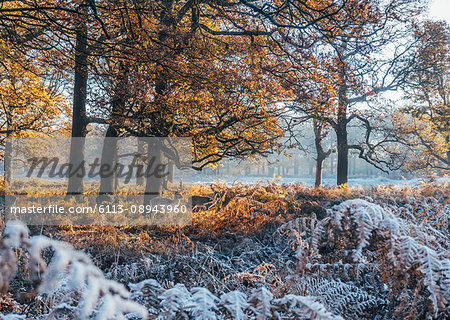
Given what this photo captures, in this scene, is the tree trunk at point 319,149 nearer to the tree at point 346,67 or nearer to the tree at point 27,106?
the tree at point 346,67

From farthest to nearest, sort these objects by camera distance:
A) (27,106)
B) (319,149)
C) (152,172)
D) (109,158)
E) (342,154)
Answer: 1. (319,149)
2. (342,154)
3. (27,106)
4. (109,158)
5. (152,172)

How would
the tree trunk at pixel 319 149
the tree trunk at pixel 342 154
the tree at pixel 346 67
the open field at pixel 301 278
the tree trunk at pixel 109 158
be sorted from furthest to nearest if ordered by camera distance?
the tree trunk at pixel 342 154
the tree trunk at pixel 319 149
the tree trunk at pixel 109 158
the tree at pixel 346 67
the open field at pixel 301 278

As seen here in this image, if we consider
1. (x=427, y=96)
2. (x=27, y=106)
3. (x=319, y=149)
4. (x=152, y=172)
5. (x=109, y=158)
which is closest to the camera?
(x=152, y=172)

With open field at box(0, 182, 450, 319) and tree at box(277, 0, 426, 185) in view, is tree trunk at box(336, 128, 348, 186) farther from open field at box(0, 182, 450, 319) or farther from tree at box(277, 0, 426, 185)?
open field at box(0, 182, 450, 319)

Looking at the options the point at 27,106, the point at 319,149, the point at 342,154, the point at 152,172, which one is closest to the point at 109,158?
the point at 152,172

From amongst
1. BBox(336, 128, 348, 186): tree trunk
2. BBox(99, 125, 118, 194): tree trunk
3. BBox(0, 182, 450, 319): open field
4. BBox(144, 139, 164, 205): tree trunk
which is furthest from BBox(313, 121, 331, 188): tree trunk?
BBox(0, 182, 450, 319): open field

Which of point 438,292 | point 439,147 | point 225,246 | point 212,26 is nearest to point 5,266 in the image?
point 438,292

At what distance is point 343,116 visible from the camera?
49.4ft

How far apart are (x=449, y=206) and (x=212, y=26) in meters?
8.68

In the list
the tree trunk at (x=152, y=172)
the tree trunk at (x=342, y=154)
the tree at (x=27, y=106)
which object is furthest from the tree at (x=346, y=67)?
the tree at (x=27, y=106)

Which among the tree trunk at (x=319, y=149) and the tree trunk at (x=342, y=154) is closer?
the tree trunk at (x=319, y=149)

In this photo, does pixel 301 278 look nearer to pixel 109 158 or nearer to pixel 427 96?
pixel 109 158

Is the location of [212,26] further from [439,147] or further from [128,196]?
[439,147]

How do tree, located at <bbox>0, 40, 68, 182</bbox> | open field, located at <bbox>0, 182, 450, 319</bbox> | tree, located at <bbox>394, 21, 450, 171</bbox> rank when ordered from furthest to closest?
tree, located at <bbox>394, 21, 450, 171</bbox>, tree, located at <bbox>0, 40, 68, 182</bbox>, open field, located at <bbox>0, 182, 450, 319</bbox>
